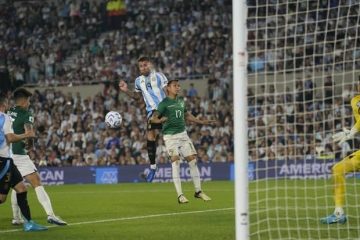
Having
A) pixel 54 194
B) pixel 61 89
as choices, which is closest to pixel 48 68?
pixel 61 89

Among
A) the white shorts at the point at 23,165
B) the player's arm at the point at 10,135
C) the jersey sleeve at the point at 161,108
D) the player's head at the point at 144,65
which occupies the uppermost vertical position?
the player's head at the point at 144,65

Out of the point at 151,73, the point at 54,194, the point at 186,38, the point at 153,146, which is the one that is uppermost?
the point at 186,38

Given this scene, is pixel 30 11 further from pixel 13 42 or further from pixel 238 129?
pixel 238 129

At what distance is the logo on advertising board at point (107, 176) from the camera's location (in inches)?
1157

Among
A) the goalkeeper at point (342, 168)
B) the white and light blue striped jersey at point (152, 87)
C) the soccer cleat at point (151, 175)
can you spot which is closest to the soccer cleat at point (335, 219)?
the goalkeeper at point (342, 168)

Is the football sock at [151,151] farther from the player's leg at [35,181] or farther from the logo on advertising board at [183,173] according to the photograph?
the logo on advertising board at [183,173]

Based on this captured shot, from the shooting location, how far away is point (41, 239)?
11.4 m

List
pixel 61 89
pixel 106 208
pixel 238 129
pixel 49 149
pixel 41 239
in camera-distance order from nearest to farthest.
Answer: pixel 238 129
pixel 41 239
pixel 106 208
pixel 49 149
pixel 61 89

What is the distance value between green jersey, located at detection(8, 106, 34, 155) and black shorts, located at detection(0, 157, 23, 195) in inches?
44.8

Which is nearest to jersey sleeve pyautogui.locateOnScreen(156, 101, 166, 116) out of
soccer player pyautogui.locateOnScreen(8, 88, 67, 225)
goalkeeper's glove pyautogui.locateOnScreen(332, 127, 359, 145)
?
soccer player pyautogui.locateOnScreen(8, 88, 67, 225)

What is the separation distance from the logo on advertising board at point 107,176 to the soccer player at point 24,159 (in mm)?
15380

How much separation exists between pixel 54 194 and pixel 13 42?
1704 centimetres

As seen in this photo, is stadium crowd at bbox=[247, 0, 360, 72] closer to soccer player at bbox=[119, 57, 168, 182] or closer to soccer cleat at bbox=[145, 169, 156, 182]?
soccer player at bbox=[119, 57, 168, 182]

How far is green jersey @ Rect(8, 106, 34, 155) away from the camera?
43.8 feet
